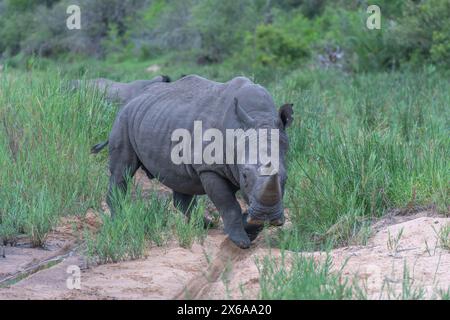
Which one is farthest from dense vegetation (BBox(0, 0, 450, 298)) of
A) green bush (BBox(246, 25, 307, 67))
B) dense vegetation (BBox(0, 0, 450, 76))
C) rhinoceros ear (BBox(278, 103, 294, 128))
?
green bush (BBox(246, 25, 307, 67))

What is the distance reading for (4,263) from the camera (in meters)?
7.09

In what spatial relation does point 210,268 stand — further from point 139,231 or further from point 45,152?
point 45,152

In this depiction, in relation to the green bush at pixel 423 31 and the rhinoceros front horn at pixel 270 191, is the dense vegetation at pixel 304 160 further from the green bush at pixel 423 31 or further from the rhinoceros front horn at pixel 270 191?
the rhinoceros front horn at pixel 270 191

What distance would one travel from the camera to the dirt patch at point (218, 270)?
18.9ft

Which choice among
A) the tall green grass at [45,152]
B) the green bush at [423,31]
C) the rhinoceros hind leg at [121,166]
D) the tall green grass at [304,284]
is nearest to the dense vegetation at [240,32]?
the green bush at [423,31]

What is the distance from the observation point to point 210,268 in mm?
6598

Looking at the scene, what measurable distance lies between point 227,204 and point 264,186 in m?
0.83

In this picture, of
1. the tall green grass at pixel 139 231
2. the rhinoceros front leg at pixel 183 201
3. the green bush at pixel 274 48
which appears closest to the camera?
the tall green grass at pixel 139 231

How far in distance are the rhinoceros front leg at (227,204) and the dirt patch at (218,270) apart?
0.14 meters

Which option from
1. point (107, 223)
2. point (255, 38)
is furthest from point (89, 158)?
point (255, 38)

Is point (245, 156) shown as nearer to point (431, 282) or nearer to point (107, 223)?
point (107, 223)

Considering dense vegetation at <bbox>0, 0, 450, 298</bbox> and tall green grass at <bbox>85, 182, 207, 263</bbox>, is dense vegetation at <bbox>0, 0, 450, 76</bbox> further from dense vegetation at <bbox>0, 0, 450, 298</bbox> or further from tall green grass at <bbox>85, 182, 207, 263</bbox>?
tall green grass at <bbox>85, 182, 207, 263</bbox>

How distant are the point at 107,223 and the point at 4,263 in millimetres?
852
